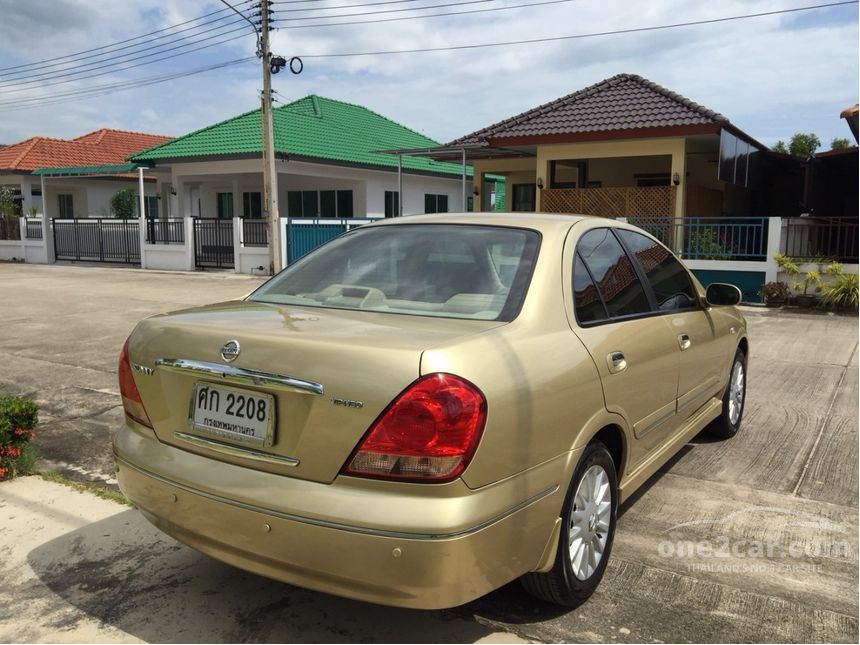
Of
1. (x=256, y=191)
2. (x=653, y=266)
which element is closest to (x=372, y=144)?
(x=256, y=191)

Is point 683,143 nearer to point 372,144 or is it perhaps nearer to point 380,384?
point 372,144

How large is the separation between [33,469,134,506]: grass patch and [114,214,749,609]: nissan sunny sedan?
4.17 feet

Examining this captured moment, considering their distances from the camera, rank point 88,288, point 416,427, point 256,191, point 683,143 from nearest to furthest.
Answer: point 416,427, point 683,143, point 88,288, point 256,191

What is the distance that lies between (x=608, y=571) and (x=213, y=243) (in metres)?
21.1

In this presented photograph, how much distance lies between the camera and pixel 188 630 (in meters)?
2.88

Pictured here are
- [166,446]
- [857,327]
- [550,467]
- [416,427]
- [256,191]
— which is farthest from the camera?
[256,191]

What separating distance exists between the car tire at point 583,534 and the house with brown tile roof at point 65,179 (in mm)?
31358

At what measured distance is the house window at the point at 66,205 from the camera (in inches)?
1284

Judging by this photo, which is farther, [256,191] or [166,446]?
[256,191]

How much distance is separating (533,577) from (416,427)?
0.96m

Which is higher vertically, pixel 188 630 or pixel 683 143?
pixel 683 143

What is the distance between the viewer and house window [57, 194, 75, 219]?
32625 millimetres

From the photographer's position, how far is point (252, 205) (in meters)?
27.3

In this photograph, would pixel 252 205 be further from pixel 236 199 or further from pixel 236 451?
pixel 236 451
